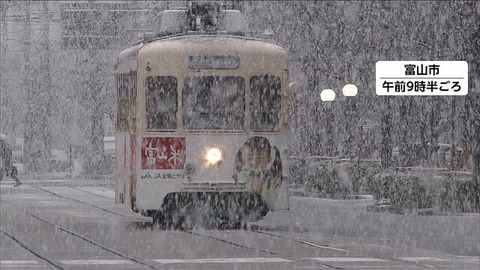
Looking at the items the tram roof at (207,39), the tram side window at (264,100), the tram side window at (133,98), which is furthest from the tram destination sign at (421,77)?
the tram side window at (133,98)

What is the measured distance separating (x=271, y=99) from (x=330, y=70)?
1269 centimetres

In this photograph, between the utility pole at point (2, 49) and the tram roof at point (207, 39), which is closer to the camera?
the tram roof at point (207, 39)

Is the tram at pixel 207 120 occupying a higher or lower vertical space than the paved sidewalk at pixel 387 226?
higher

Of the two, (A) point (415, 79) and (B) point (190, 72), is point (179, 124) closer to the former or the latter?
(B) point (190, 72)

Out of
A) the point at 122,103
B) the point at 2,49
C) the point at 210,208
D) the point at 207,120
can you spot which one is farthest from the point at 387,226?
the point at 2,49

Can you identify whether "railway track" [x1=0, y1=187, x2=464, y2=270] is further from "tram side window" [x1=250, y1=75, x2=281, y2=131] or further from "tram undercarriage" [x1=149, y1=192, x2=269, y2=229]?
"tram side window" [x1=250, y1=75, x2=281, y2=131]

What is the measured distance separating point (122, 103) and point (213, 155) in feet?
7.92

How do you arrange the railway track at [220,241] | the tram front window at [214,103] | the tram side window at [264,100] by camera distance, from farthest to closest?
the tram side window at [264,100], the tram front window at [214,103], the railway track at [220,241]

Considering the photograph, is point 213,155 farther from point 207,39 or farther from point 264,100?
point 207,39

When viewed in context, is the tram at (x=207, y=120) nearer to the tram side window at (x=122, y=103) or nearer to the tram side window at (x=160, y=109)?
the tram side window at (x=160, y=109)

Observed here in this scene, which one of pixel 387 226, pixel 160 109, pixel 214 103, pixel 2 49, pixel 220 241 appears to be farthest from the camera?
pixel 2 49

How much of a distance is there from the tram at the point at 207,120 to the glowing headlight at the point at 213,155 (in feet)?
0.06

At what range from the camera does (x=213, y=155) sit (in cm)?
2300

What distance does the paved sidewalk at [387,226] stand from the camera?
19984 millimetres
